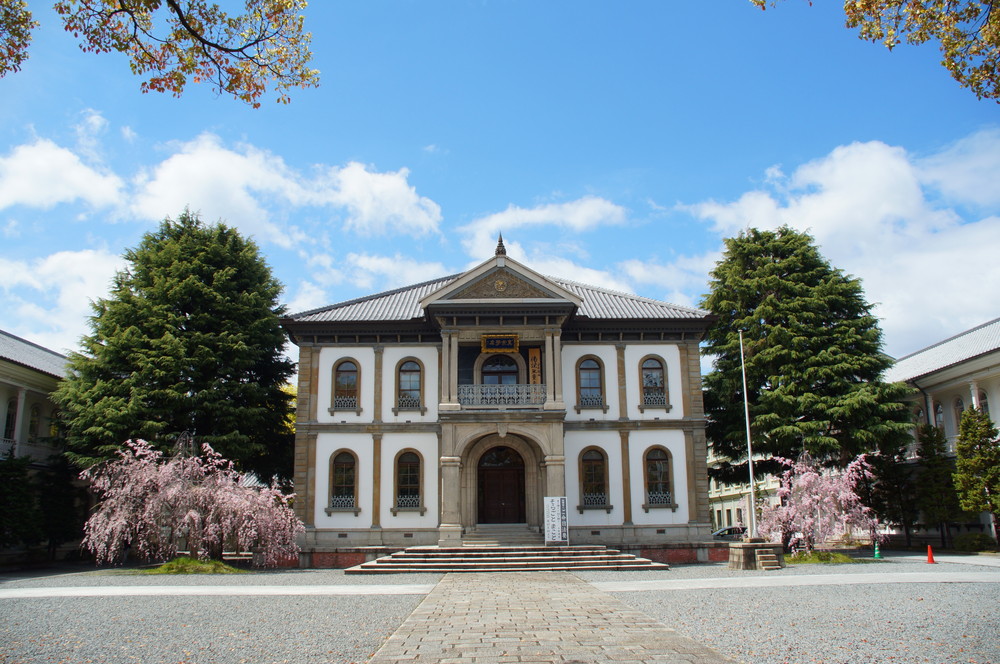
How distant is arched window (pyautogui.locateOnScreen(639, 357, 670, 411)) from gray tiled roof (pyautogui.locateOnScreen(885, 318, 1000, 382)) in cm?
1243

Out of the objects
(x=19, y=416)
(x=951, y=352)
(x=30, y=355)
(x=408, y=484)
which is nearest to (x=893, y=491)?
(x=951, y=352)

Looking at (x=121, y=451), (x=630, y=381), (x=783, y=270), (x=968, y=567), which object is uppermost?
(x=783, y=270)

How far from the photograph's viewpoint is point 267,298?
3100cm

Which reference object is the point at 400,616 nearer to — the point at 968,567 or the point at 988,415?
the point at 968,567

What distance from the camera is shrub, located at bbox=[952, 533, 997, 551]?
2812 cm

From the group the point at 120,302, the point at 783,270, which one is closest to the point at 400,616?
the point at 120,302

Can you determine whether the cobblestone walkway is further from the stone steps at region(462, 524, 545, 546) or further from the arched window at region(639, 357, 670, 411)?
Answer: the arched window at region(639, 357, 670, 411)

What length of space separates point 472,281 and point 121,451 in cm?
1322

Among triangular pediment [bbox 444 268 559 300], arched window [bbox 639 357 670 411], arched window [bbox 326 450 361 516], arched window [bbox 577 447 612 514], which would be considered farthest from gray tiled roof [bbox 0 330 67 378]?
arched window [bbox 639 357 670 411]

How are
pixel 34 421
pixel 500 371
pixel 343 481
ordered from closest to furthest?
pixel 343 481 < pixel 500 371 < pixel 34 421

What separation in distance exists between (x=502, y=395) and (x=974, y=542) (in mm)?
19055

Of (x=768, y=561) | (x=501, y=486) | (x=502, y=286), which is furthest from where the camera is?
(x=501, y=486)

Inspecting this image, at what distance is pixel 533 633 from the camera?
10.5 m

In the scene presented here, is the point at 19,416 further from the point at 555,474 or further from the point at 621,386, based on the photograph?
the point at 621,386
